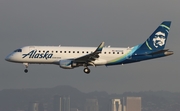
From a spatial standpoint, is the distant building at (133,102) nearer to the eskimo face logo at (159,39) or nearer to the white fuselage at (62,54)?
the eskimo face logo at (159,39)

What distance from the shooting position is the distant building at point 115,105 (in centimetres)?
17146

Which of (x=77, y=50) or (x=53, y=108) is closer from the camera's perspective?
(x=77, y=50)

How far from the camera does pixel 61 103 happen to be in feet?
602

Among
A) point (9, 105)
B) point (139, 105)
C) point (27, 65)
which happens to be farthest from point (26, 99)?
point (27, 65)

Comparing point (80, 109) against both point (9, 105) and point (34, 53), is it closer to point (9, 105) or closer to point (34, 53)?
point (9, 105)

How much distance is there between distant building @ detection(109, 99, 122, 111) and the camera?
171 m

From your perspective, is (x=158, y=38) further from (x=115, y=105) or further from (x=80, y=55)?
(x=115, y=105)

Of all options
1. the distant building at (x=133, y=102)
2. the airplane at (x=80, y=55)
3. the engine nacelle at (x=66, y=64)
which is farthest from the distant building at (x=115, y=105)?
the engine nacelle at (x=66, y=64)

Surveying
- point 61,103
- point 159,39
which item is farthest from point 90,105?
point 159,39

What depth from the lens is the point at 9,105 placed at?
7126 inches

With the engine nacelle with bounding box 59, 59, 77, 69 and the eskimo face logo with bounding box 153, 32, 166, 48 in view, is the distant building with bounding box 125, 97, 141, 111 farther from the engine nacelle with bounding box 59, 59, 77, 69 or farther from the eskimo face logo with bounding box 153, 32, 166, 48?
the engine nacelle with bounding box 59, 59, 77, 69

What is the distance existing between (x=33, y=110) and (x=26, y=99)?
312 inches

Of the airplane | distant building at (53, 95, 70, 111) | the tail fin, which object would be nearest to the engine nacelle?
the airplane

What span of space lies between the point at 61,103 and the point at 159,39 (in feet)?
304
